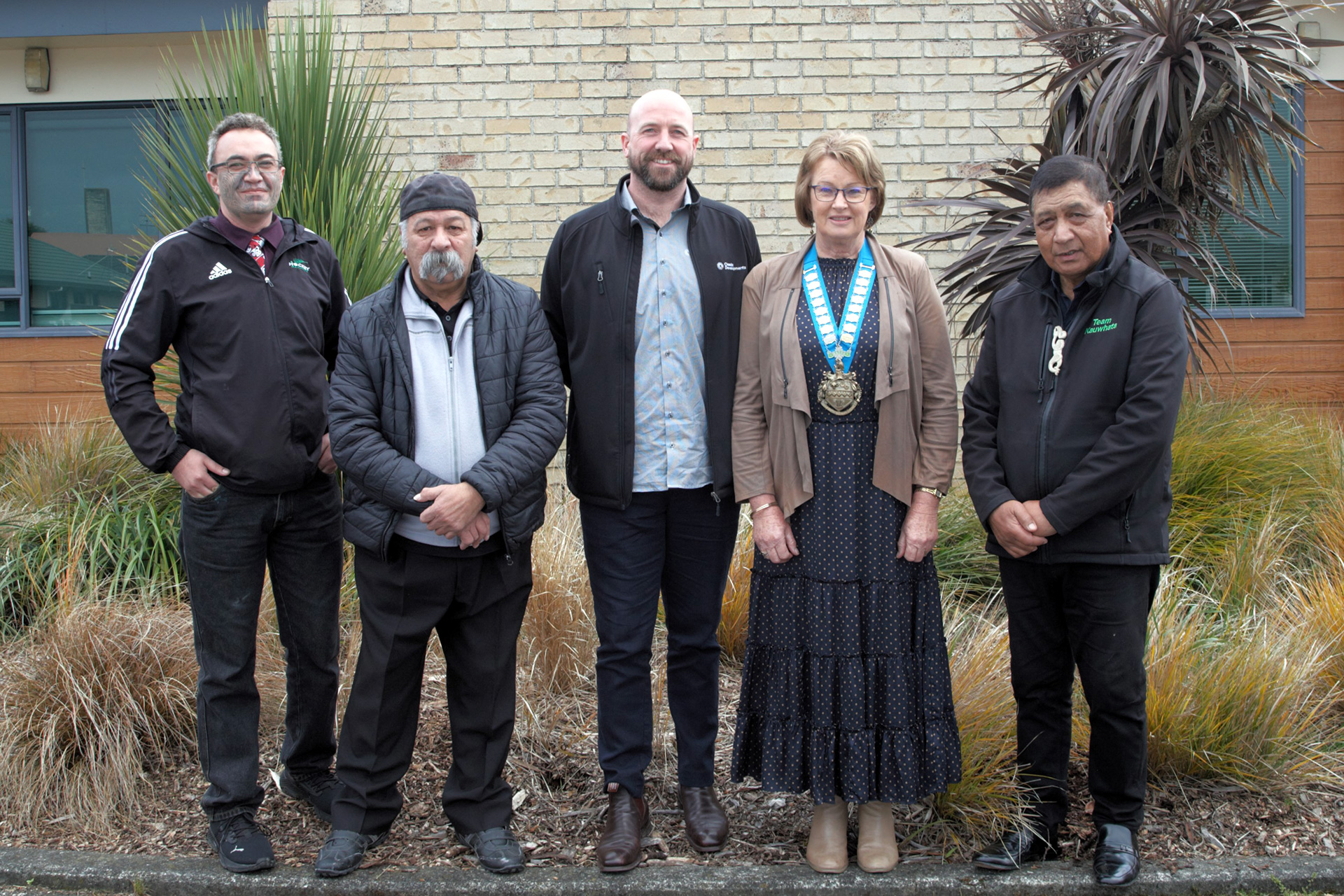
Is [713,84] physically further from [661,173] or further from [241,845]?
[241,845]

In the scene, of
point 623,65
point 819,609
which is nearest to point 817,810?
point 819,609

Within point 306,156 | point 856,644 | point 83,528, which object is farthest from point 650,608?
point 306,156

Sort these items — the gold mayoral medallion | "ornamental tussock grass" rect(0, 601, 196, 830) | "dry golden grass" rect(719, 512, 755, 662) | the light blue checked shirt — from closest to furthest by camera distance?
the gold mayoral medallion
the light blue checked shirt
"ornamental tussock grass" rect(0, 601, 196, 830)
"dry golden grass" rect(719, 512, 755, 662)

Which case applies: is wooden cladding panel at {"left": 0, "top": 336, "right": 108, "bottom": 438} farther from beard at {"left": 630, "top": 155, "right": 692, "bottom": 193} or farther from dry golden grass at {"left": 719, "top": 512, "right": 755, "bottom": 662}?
beard at {"left": 630, "top": 155, "right": 692, "bottom": 193}

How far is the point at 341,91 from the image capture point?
5828 mm

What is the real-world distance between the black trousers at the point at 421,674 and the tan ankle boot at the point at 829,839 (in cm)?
98

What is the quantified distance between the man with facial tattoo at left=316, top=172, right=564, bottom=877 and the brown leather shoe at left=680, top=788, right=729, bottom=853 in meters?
0.55

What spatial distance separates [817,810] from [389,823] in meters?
1.35

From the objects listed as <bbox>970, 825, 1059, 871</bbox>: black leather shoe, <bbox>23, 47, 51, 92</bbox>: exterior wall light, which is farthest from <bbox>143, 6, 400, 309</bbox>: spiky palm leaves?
<bbox>970, 825, 1059, 871</bbox>: black leather shoe

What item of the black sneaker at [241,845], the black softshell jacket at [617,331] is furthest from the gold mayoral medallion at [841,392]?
the black sneaker at [241,845]

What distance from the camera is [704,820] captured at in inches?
129

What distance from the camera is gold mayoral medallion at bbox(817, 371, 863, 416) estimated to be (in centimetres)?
299

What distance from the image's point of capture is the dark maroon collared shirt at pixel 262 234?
125 inches

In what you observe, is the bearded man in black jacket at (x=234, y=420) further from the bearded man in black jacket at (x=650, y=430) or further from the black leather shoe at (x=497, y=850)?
the bearded man in black jacket at (x=650, y=430)
